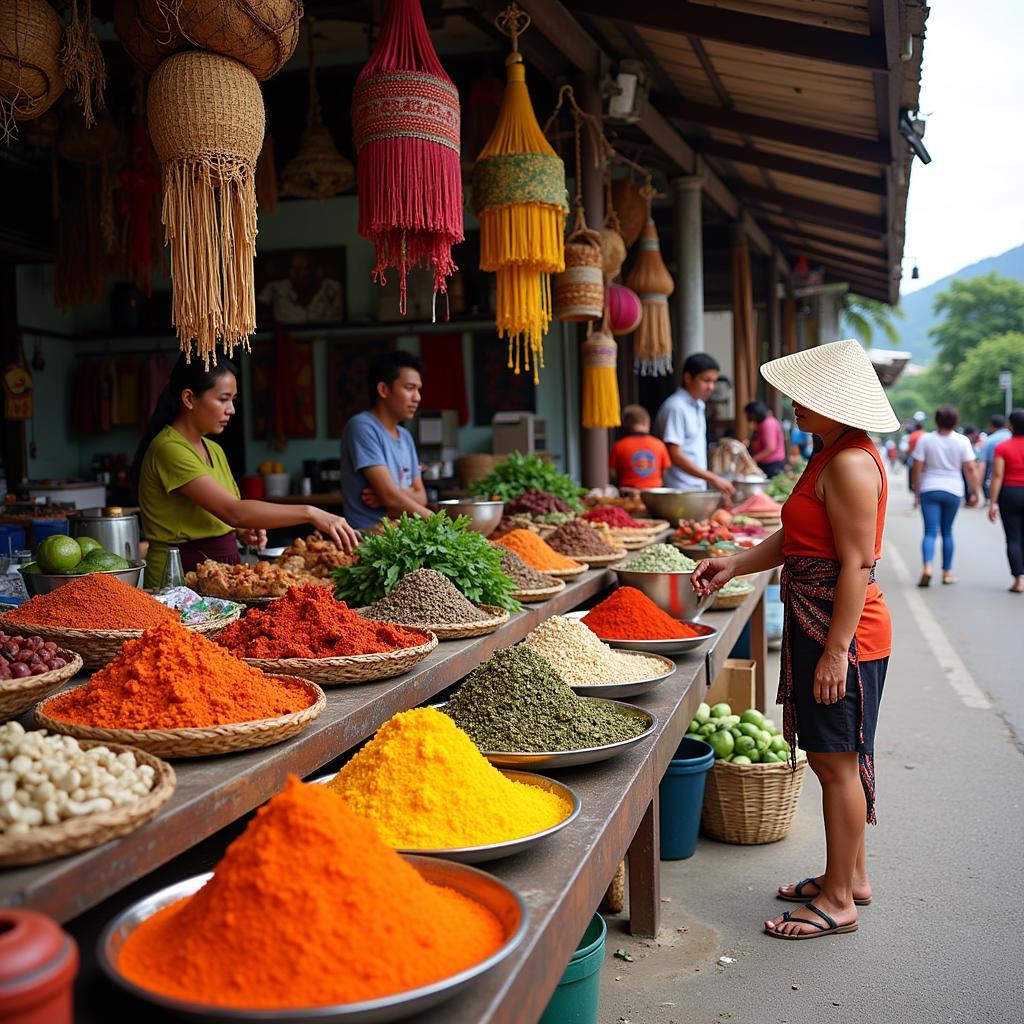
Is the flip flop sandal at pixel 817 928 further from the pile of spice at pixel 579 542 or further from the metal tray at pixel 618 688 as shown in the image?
the pile of spice at pixel 579 542

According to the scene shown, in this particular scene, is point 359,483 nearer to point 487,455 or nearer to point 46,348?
point 487,455

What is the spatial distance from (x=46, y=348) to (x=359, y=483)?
7705mm

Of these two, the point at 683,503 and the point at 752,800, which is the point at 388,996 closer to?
the point at 752,800

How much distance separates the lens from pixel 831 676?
275 centimetres

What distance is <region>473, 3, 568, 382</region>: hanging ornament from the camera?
4.21 metres

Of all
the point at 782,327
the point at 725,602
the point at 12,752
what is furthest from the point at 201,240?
the point at 782,327

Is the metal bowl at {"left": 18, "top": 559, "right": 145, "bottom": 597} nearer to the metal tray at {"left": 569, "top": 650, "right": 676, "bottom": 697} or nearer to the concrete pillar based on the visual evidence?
the metal tray at {"left": 569, "top": 650, "right": 676, "bottom": 697}

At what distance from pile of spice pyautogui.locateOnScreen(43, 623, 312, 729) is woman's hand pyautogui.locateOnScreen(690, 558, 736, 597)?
1.85 meters

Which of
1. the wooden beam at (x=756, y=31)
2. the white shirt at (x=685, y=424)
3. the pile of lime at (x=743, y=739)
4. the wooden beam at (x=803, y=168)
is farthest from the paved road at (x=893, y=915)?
the wooden beam at (x=803, y=168)

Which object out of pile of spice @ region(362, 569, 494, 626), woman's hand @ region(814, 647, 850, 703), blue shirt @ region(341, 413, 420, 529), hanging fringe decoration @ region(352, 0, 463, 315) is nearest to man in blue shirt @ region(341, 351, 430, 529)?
blue shirt @ region(341, 413, 420, 529)

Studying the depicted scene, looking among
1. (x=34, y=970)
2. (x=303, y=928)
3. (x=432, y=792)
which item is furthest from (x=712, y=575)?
(x=34, y=970)

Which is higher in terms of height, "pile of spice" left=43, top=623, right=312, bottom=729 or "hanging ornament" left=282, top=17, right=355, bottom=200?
"hanging ornament" left=282, top=17, right=355, bottom=200

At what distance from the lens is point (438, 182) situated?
327 centimetres

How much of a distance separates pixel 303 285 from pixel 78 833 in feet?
33.7
